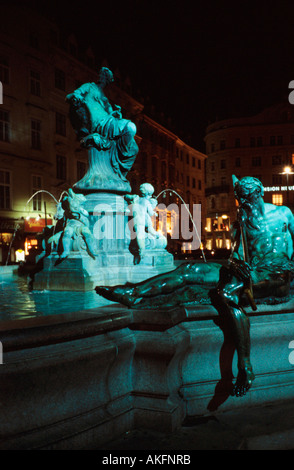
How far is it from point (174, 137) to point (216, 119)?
13.9 metres

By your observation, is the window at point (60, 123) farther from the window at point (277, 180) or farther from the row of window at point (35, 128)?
the window at point (277, 180)

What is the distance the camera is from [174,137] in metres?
56.8

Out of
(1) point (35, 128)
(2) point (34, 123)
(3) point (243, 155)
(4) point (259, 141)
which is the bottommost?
Result: (1) point (35, 128)

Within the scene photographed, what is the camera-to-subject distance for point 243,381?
3186 millimetres

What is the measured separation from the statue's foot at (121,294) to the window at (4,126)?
92.6 ft

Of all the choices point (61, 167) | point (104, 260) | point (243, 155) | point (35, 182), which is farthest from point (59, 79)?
point (243, 155)

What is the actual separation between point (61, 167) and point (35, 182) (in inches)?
128

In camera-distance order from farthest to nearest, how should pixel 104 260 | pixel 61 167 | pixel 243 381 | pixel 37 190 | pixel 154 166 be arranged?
1. pixel 154 166
2. pixel 61 167
3. pixel 37 190
4. pixel 104 260
5. pixel 243 381

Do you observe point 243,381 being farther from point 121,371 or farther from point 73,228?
point 73,228

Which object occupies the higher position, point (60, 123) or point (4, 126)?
point (60, 123)

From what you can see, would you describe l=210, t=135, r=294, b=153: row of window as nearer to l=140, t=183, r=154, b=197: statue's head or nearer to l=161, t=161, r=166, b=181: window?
l=161, t=161, r=166, b=181: window

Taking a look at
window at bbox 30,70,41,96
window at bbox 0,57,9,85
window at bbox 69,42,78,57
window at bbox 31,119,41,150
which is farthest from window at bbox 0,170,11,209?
window at bbox 69,42,78,57
